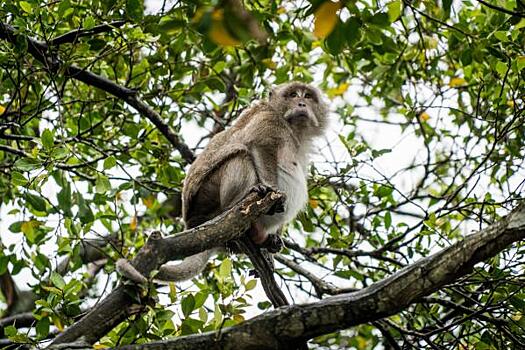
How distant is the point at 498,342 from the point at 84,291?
16.1 feet

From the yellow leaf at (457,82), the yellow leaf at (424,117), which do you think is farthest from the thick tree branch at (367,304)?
the yellow leaf at (424,117)

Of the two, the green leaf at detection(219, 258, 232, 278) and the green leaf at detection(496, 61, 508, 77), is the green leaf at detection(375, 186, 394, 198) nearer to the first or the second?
the green leaf at detection(496, 61, 508, 77)

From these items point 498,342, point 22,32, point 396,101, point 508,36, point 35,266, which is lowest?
point 498,342

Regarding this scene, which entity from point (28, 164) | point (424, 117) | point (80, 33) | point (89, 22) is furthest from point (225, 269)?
point (424, 117)

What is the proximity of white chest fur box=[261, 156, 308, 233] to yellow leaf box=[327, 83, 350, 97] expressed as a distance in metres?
2.88

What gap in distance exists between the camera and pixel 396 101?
388 inches

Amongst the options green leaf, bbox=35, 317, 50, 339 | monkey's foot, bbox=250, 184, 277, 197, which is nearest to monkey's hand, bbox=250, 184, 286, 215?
monkey's foot, bbox=250, 184, 277, 197

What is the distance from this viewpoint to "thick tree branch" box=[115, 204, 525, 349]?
3.93 meters

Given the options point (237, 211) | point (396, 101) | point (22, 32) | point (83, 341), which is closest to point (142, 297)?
point (83, 341)

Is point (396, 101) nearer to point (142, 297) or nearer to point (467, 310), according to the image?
point (467, 310)

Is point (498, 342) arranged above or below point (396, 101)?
below

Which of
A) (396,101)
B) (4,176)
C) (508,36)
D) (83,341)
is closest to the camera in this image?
(83,341)

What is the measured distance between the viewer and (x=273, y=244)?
6.75 metres

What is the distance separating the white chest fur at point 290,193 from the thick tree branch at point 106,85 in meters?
1.21
